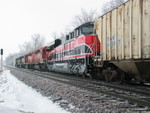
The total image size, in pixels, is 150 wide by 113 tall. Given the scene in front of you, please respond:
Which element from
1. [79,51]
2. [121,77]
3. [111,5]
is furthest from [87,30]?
[111,5]

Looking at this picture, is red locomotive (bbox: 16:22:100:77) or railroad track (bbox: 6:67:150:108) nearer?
railroad track (bbox: 6:67:150:108)

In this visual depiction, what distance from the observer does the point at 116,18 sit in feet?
33.3

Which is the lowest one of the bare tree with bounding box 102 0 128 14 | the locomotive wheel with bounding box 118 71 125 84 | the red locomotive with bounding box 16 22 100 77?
the locomotive wheel with bounding box 118 71 125 84

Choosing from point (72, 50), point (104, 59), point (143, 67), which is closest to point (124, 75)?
point (104, 59)

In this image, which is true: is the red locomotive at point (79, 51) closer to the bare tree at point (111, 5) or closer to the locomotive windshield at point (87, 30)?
the locomotive windshield at point (87, 30)

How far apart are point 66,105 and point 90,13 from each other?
64120 millimetres

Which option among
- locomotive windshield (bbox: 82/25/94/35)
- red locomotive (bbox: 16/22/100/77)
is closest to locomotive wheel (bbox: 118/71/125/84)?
red locomotive (bbox: 16/22/100/77)

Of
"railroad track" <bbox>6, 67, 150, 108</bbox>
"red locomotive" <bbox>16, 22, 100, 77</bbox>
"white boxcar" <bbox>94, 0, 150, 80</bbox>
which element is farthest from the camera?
"red locomotive" <bbox>16, 22, 100, 77</bbox>

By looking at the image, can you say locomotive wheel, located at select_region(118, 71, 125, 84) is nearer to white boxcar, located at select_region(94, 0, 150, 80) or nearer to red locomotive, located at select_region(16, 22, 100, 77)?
white boxcar, located at select_region(94, 0, 150, 80)

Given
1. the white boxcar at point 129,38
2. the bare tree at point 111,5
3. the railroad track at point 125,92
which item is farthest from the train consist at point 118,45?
the bare tree at point 111,5

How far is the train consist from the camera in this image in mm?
8157

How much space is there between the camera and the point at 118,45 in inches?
396

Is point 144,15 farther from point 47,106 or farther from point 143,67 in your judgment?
point 47,106

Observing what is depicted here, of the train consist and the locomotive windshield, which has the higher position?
the locomotive windshield
